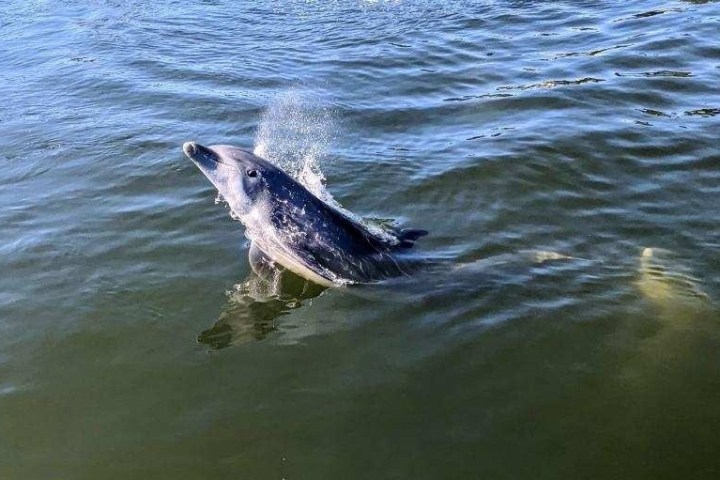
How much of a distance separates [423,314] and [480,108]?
6101 millimetres

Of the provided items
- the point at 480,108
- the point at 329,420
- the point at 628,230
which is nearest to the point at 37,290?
the point at 329,420

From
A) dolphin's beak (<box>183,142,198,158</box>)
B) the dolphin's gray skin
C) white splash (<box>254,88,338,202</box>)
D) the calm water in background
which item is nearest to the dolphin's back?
the dolphin's gray skin

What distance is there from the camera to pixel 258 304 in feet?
23.4

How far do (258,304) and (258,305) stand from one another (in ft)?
0.06

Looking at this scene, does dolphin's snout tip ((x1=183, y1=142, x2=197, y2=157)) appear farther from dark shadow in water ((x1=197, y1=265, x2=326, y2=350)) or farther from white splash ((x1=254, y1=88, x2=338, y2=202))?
white splash ((x1=254, y1=88, x2=338, y2=202))

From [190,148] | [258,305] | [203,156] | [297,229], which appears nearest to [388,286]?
[297,229]

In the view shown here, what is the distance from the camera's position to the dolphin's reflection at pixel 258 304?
261 inches

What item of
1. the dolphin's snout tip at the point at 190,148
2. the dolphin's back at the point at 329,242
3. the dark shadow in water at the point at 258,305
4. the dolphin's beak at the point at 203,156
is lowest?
the dark shadow in water at the point at 258,305

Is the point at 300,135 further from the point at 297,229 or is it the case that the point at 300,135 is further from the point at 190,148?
the point at 297,229

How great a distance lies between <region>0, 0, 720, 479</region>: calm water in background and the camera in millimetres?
5379

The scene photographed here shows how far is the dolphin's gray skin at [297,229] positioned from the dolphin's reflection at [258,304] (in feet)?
0.40

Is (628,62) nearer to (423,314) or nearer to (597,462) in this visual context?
(423,314)

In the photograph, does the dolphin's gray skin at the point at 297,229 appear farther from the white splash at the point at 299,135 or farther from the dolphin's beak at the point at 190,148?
the white splash at the point at 299,135

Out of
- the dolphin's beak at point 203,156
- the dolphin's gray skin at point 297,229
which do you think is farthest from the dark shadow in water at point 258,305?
the dolphin's beak at point 203,156
